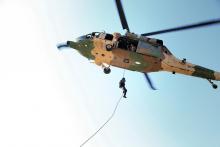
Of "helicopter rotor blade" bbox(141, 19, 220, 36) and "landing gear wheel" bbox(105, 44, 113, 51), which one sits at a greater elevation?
"helicopter rotor blade" bbox(141, 19, 220, 36)

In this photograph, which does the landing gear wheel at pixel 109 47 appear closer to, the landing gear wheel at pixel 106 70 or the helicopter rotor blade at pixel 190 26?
the landing gear wheel at pixel 106 70

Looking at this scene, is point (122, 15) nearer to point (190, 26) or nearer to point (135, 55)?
point (135, 55)

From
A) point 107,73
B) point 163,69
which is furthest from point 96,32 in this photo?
point 163,69

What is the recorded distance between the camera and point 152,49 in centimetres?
1953

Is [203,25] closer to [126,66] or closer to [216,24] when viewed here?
[216,24]

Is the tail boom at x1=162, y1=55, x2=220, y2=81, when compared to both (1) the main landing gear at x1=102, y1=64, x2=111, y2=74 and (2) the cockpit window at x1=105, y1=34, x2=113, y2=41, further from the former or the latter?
(2) the cockpit window at x1=105, y1=34, x2=113, y2=41

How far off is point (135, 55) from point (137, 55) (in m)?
0.10

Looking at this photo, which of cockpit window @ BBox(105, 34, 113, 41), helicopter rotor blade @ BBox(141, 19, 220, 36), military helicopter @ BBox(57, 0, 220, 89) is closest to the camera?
helicopter rotor blade @ BBox(141, 19, 220, 36)

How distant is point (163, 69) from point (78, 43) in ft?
14.8

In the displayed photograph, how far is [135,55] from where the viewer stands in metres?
19.4

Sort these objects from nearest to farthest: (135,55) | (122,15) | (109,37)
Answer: (122,15), (135,55), (109,37)

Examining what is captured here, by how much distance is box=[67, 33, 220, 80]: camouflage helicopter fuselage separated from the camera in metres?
19.5

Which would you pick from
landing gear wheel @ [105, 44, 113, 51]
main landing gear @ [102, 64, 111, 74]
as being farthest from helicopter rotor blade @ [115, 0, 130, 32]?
main landing gear @ [102, 64, 111, 74]

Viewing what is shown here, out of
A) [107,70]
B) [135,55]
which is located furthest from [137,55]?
[107,70]
